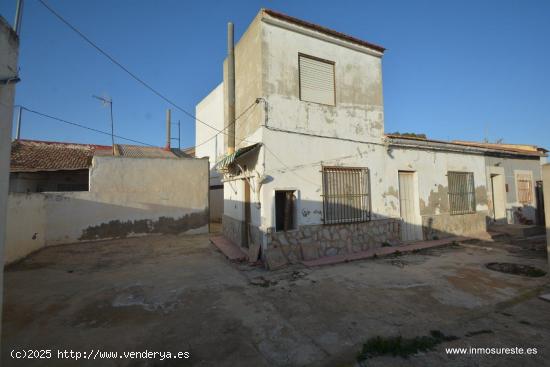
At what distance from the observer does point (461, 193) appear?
10867 millimetres

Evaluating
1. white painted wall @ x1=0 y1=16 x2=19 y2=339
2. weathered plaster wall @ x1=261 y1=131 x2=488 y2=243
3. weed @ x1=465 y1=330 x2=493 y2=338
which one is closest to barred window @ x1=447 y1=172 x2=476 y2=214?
weathered plaster wall @ x1=261 y1=131 x2=488 y2=243

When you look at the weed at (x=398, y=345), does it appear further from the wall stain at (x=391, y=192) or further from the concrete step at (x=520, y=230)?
the concrete step at (x=520, y=230)

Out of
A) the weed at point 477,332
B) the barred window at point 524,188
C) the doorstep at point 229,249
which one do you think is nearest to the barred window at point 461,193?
the barred window at point 524,188

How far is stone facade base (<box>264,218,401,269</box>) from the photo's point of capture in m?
7.01

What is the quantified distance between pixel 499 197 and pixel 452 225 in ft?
14.8

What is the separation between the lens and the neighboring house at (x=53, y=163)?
46.6 feet

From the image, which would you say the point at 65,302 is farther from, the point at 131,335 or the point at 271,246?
the point at 271,246

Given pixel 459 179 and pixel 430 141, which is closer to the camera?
pixel 430 141

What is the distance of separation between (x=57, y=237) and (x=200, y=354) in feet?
37.8

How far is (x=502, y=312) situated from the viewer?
165 inches

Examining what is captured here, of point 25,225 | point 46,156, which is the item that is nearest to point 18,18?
point 25,225

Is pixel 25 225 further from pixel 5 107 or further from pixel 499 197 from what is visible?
pixel 499 197

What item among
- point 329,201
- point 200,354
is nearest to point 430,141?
point 329,201

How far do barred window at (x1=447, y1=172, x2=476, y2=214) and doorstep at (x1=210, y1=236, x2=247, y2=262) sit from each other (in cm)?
879
